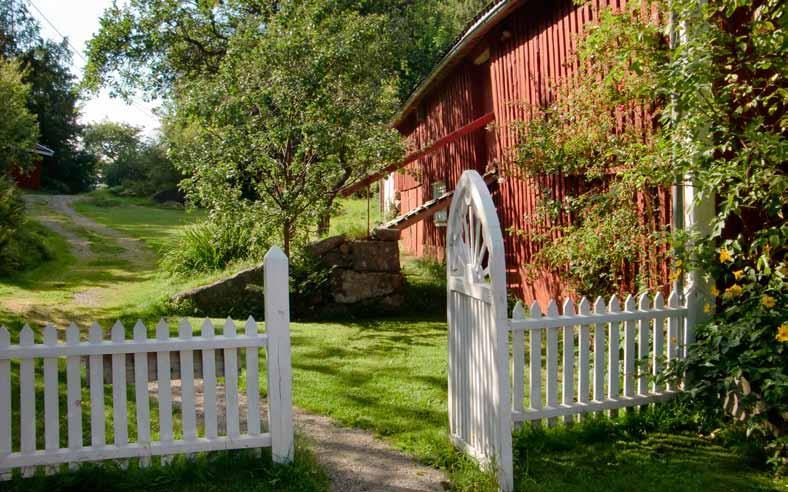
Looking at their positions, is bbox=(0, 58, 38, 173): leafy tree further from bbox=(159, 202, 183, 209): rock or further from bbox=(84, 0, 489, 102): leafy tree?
bbox=(159, 202, 183, 209): rock

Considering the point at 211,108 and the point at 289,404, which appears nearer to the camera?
the point at 289,404

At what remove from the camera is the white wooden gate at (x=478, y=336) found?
3938 millimetres

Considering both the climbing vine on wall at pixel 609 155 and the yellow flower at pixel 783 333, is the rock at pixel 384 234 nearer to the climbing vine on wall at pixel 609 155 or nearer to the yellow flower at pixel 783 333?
the climbing vine on wall at pixel 609 155

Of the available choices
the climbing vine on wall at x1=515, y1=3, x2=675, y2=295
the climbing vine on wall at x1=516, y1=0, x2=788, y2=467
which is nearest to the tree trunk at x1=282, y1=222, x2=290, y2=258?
the climbing vine on wall at x1=515, y1=3, x2=675, y2=295

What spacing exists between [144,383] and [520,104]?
6788 mm

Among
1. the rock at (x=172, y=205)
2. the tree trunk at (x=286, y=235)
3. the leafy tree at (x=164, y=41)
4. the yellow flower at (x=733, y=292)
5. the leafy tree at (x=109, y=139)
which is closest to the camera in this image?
the yellow flower at (x=733, y=292)

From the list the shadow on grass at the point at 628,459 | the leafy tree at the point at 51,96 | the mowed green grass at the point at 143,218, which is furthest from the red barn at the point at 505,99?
the leafy tree at the point at 51,96

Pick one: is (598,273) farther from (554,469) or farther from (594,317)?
(554,469)

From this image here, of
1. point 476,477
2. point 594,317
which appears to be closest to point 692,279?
point 594,317

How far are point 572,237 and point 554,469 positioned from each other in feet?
12.1

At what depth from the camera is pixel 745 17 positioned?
220 inches

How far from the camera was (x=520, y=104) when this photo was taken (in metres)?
9.41

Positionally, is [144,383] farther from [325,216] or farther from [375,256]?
[325,216]

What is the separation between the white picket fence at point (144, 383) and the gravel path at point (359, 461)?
409 mm
